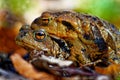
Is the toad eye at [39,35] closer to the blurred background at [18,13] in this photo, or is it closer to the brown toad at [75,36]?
the brown toad at [75,36]

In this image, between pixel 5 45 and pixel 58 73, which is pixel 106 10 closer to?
pixel 58 73

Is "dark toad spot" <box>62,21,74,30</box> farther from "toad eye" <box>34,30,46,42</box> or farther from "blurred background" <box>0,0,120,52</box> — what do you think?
"blurred background" <box>0,0,120,52</box>

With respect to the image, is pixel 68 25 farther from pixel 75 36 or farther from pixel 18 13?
pixel 18 13

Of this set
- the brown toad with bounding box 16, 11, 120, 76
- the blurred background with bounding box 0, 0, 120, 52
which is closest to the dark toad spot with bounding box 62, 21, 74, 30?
the brown toad with bounding box 16, 11, 120, 76

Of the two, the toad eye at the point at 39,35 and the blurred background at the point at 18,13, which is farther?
the blurred background at the point at 18,13

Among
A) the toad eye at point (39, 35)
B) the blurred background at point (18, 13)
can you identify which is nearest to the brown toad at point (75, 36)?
the toad eye at point (39, 35)

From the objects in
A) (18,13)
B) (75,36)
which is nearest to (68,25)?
(75,36)

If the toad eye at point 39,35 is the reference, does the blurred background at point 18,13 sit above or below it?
above

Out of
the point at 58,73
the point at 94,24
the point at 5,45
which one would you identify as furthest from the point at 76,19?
the point at 5,45

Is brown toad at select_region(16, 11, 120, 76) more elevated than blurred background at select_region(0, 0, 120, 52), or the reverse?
blurred background at select_region(0, 0, 120, 52)
